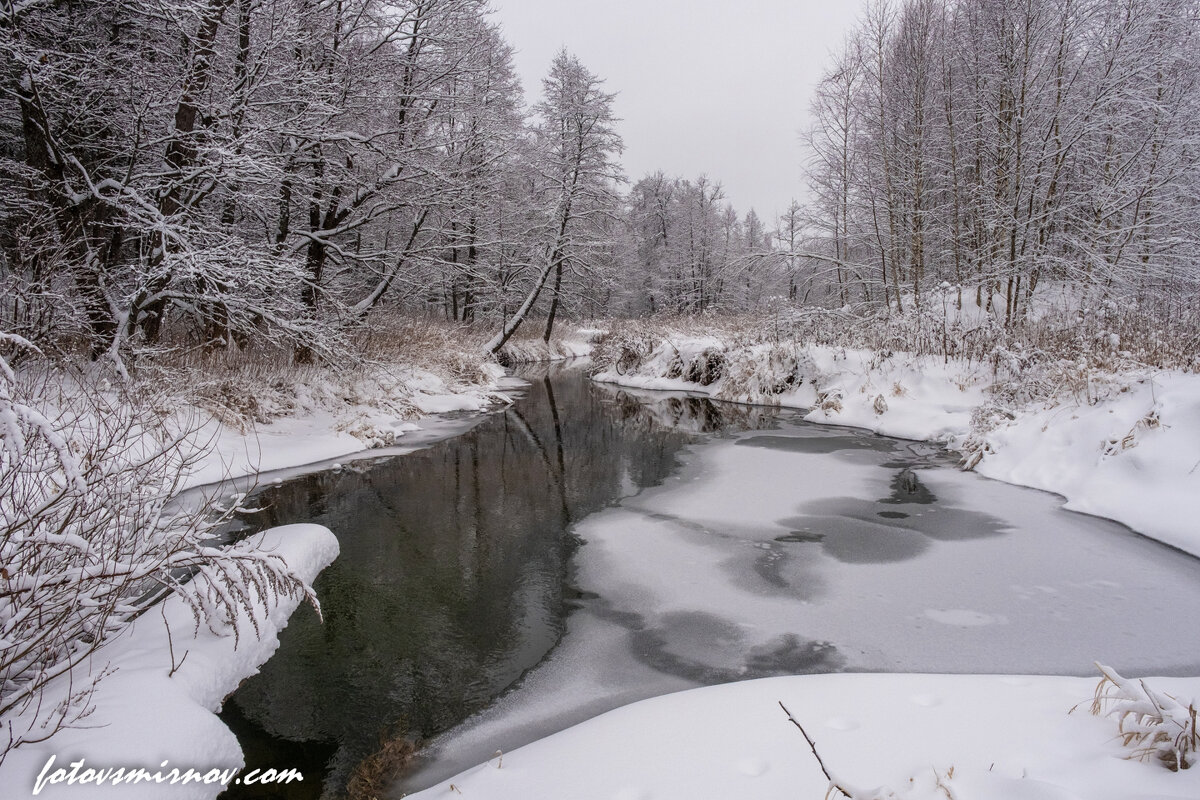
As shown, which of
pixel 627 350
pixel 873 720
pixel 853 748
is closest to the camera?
pixel 853 748

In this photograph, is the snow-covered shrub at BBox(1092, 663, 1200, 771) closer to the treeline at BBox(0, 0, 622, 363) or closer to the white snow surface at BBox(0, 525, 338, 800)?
the white snow surface at BBox(0, 525, 338, 800)

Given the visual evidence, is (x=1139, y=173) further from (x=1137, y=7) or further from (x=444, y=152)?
(x=444, y=152)

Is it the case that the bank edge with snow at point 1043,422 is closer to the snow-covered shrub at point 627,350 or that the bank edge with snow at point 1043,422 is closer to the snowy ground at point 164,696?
the snow-covered shrub at point 627,350

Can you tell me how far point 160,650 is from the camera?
10.3 ft

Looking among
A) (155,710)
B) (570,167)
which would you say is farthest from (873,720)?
(570,167)

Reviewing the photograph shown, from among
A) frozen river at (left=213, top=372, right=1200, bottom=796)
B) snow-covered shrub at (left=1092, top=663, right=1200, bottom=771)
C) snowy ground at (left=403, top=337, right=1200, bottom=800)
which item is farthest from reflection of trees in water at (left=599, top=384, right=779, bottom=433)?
snow-covered shrub at (left=1092, top=663, right=1200, bottom=771)

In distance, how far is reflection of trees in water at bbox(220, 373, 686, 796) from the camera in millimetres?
3133

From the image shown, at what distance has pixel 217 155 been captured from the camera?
25.4 ft

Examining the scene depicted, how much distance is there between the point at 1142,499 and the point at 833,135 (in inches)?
556

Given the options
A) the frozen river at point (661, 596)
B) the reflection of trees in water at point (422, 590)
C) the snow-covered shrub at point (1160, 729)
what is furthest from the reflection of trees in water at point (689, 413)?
the snow-covered shrub at point (1160, 729)

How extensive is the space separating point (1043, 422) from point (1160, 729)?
21.8 feet

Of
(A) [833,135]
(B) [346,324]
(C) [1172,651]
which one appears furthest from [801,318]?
(C) [1172,651]

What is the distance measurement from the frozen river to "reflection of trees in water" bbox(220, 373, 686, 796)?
19 millimetres

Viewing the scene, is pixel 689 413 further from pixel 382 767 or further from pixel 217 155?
pixel 382 767
